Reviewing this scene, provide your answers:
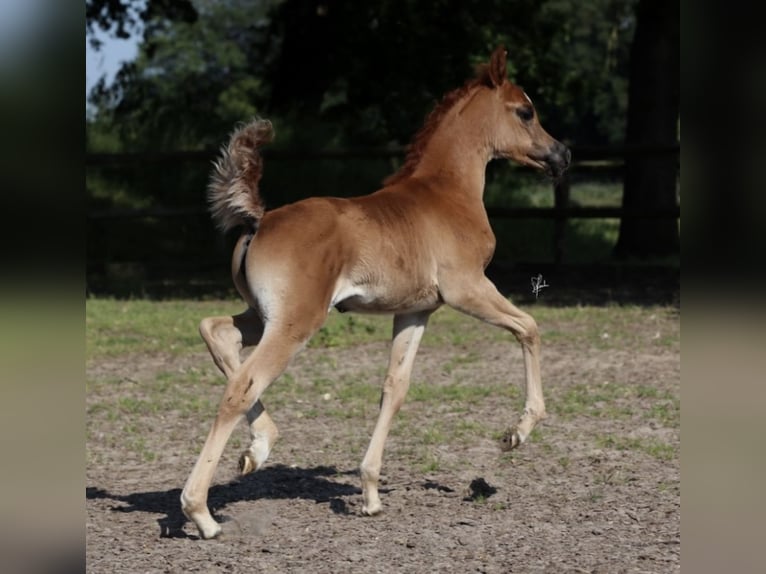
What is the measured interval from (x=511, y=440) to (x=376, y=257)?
3.72 feet

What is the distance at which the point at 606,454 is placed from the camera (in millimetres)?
6629

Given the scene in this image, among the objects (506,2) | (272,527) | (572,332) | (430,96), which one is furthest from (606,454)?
(506,2)

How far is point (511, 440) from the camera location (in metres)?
5.40

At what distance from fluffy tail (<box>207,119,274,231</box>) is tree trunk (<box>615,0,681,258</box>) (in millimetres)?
11462

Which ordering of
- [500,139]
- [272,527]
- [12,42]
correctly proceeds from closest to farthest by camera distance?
[12,42] < [272,527] < [500,139]

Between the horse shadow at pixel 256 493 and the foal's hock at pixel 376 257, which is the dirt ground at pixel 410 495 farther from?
the foal's hock at pixel 376 257

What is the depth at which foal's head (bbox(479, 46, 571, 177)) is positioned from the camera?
596 centimetres

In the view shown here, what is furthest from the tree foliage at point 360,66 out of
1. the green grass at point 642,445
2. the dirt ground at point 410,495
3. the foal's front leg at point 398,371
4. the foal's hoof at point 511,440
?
the foal's hoof at point 511,440

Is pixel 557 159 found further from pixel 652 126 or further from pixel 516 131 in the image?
pixel 652 126

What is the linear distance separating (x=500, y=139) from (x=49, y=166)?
172 inches

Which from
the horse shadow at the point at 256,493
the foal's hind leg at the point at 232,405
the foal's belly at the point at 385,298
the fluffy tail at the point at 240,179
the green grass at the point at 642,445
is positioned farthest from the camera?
the green grass at the point at 642,445

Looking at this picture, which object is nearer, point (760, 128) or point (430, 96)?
point (760, 128)

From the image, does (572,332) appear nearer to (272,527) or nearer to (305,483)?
(305,483)

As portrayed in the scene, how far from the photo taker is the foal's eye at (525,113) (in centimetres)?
597
